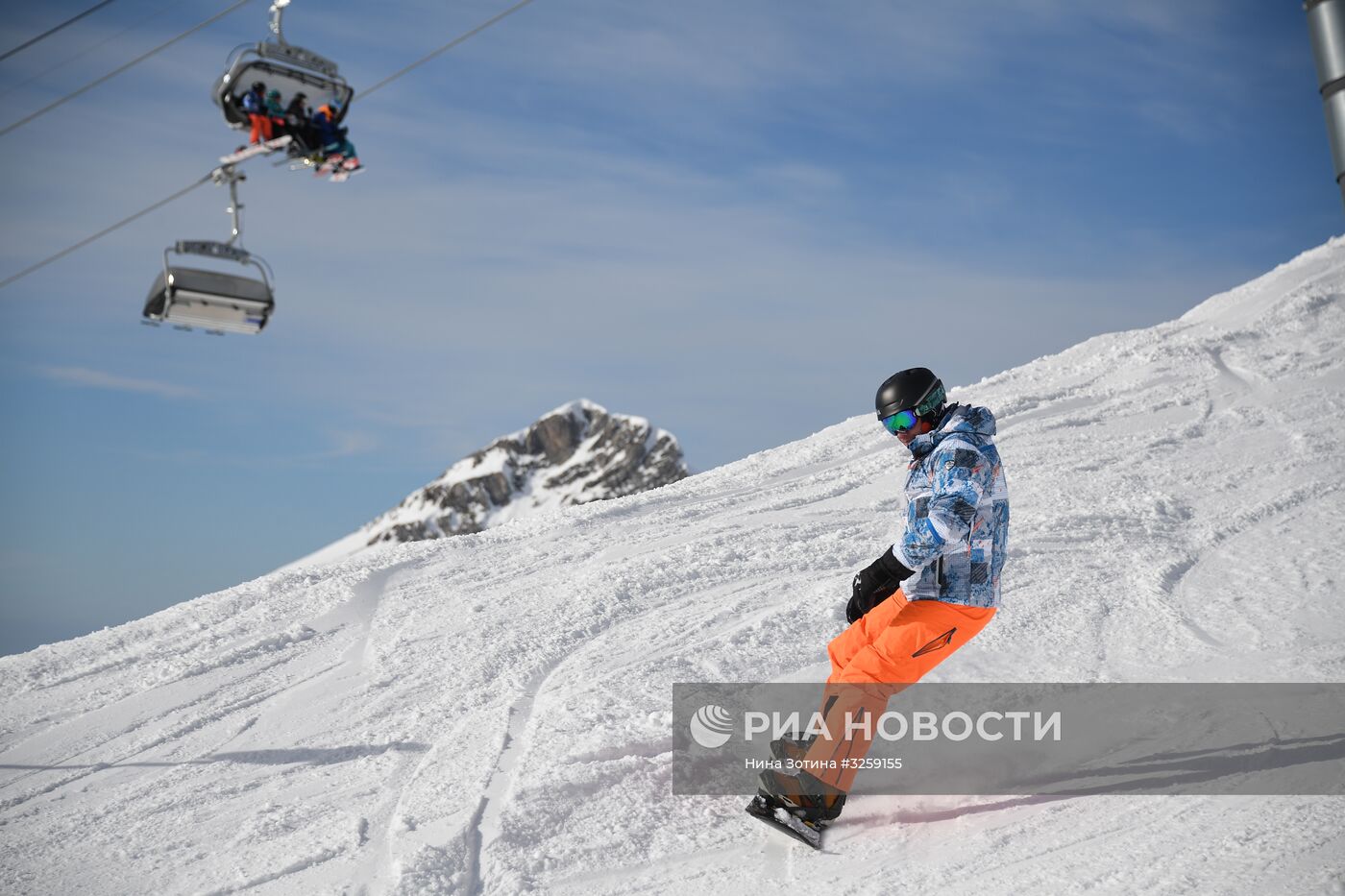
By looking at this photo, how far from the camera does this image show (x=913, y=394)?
4.26m

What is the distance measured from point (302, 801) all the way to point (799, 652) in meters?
2.85

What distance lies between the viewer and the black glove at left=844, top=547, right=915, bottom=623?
13.4ft

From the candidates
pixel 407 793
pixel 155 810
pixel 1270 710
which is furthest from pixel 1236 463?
pixel 155 810

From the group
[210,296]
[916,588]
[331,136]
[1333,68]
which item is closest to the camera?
[1333,68]

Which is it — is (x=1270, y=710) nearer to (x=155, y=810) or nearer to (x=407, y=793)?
(x=407, y=793)

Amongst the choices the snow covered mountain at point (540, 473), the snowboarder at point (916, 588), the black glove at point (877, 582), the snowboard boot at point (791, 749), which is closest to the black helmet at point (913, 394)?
the snowboarder at point (916, 588)

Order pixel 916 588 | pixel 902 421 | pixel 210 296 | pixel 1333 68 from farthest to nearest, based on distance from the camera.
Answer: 1. pixel 210 296
2. pixel 902 421
3. pixel 916 588
4. pixel 1333 68

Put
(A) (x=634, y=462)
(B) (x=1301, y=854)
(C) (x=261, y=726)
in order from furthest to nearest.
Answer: (A) (x=634, y=462), (C) (x=261, y=726), (B) (x=1301, y=854)

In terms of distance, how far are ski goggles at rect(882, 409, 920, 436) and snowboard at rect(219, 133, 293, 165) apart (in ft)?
21.1

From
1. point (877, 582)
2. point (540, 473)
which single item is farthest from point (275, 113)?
point (540, 473)

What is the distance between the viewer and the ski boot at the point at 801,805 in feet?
13.6

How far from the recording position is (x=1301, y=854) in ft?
11.8

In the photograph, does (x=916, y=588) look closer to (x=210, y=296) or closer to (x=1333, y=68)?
(x=1333, y=68)

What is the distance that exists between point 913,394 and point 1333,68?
1846mm
